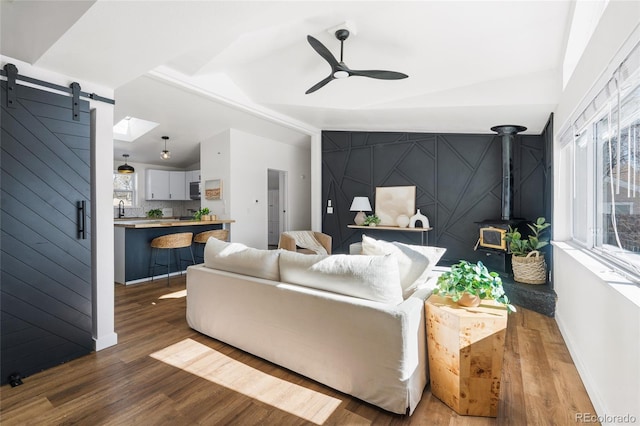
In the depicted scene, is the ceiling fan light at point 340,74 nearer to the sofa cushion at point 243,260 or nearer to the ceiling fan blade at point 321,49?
the ceiling fan blade at point 321,49

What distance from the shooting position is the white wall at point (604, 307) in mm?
1401

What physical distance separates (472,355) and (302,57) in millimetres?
3684

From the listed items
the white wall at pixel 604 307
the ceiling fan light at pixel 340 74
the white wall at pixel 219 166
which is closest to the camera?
the white wall at pixel 604 307

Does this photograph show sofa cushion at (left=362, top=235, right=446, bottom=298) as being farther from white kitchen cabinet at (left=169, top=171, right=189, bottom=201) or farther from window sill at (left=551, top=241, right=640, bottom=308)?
white kitchen cabinet at (left=169, top=171, right=189, bottom=201)

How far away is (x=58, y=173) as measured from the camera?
235 centimetres

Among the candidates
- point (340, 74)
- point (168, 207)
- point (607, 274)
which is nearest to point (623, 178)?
point (607, 274)

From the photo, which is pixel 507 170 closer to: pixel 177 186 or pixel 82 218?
pixel 82 218

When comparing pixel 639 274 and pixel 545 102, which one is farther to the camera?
pixel 545 102

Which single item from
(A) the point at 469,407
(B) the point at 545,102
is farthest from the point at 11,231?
(B) the point at 545,102

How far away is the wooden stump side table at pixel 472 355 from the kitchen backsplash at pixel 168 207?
26.5 ft

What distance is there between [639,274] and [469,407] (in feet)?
3.59

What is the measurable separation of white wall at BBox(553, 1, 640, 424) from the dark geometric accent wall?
239 centimetres

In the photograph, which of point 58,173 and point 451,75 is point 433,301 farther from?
point 451,75

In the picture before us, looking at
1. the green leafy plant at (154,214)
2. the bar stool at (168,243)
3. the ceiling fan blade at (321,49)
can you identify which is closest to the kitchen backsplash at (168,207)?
the green leafy plant at (154,214)
